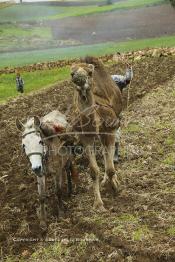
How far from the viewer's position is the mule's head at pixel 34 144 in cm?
931

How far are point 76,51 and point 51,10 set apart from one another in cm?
3022

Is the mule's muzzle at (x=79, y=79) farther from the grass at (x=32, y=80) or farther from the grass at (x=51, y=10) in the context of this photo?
the grass at (x=51, y=10)

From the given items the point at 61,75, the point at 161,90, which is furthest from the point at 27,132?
the point at 61,75

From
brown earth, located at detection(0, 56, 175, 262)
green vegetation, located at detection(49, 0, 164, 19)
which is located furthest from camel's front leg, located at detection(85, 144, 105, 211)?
green vegetation, located at detection(49, 0, 164, 19)

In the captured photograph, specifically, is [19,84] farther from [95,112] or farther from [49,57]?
[95,112]

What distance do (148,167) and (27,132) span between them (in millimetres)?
3848

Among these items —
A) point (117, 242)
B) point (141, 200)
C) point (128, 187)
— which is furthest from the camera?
point (128, 187)

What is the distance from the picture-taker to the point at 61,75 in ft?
90.7

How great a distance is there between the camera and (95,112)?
399 inches

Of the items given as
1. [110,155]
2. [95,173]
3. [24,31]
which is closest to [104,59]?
[110,155]

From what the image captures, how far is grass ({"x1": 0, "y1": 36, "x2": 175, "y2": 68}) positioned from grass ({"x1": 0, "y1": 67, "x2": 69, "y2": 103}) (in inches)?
177

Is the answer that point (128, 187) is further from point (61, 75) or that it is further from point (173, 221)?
point (61, 75)

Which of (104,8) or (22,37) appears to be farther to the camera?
(104,8)

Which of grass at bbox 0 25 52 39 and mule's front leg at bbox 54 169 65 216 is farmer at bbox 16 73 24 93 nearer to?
mule's front leg at bbox 54 169 65 216
